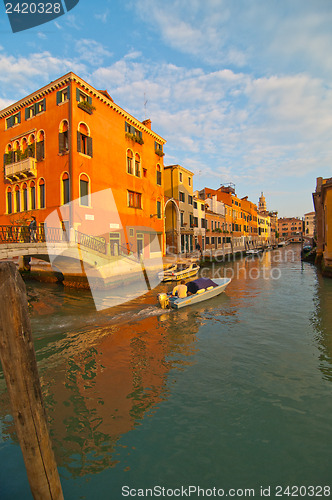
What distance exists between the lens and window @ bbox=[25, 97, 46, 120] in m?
18.7

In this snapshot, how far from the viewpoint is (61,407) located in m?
5.20

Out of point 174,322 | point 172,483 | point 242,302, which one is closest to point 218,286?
point 242,302

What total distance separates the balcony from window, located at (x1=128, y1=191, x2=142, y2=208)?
7.69 m

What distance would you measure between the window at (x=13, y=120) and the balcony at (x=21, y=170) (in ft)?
11.6

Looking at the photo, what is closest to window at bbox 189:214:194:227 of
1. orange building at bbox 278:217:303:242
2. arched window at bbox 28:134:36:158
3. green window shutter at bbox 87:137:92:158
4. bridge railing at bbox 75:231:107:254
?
green window shutter at bbox 87:137:92:158

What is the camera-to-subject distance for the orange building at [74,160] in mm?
17344

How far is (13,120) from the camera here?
69.2ft

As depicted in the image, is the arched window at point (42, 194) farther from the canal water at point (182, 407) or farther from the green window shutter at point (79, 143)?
the canal water at point (182, 407)

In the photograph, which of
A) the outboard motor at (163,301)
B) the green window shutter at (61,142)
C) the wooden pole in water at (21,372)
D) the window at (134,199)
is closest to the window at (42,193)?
the green window shutter at (61,142)

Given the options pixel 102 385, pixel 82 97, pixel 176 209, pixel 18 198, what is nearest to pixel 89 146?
pixel 82 97

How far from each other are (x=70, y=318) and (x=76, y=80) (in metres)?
15.3

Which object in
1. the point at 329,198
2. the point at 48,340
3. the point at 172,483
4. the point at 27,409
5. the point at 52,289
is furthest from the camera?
the point at 329,198

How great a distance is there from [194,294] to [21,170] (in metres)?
16.1

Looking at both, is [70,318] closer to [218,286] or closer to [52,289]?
[52,289]
